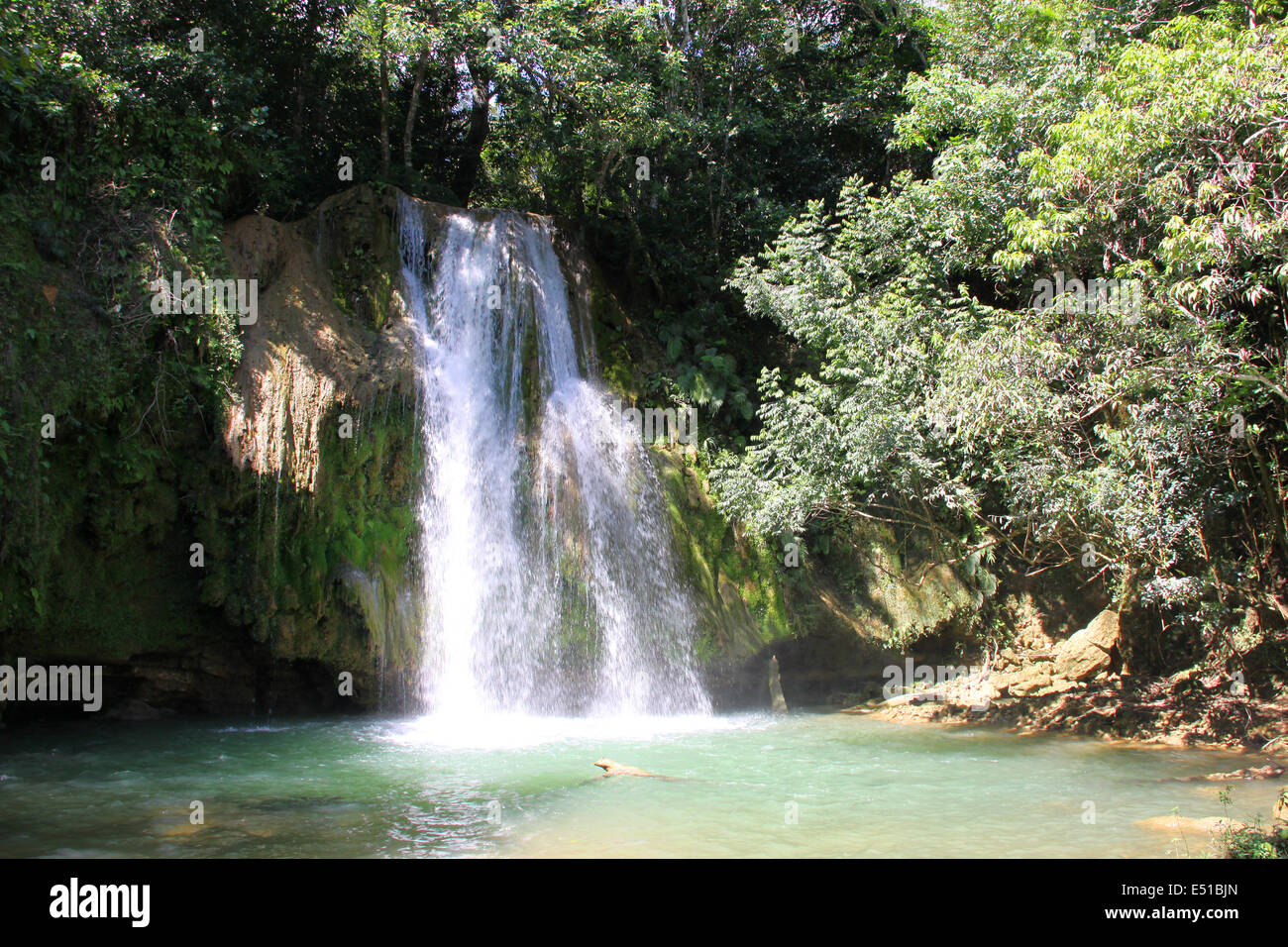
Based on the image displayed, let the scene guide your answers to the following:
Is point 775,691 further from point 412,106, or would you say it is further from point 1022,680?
point 412,106

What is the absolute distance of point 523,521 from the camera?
13.5 m

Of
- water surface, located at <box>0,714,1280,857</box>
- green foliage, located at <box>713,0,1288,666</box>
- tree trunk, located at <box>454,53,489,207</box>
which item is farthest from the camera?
tree trunk, located at <box>454,53,489,207</box>

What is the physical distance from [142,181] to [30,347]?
328cm

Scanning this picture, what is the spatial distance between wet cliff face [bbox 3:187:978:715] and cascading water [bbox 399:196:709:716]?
39cm

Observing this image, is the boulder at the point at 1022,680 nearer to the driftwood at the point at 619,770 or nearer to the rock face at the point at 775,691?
the rock face at the point at 775,691

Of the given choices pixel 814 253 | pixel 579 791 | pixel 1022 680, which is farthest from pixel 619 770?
pixel 814 253

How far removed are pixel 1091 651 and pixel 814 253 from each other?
7.67m

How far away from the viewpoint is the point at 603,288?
17.2m

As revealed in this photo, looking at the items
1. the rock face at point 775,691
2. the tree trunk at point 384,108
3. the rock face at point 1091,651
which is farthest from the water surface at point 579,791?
the tree trunk at point 384,108

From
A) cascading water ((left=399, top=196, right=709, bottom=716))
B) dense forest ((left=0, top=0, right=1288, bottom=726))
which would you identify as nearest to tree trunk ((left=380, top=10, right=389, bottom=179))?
dense forest ((left=0, top=0, right=1288, bottom=726))

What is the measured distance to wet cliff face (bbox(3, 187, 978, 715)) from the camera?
39.1 ft

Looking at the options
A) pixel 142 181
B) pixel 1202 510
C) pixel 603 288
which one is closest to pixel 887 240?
pixel 603 288

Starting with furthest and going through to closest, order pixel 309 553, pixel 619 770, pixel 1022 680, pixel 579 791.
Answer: pixel 1022 680
pixel 309 553
pixel 619 770
pixel 579 791

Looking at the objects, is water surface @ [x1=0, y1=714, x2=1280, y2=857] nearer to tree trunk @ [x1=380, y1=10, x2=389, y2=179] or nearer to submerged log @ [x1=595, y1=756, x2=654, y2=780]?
submerged log @ [x1=595, y1=756, x2=654, y2=780]
